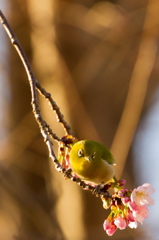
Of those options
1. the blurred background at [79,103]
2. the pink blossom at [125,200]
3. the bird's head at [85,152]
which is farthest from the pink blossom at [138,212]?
the blurred background at [79,103]

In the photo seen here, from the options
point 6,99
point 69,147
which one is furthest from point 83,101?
point 69,147

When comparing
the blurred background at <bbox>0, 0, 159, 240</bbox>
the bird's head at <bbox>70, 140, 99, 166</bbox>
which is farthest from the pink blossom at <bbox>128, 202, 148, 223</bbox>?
the blurred background at <bbox>0, 0, 159, 240</bbox>

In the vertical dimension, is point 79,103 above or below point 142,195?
above

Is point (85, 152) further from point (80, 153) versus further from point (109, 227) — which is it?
point (109, 227)

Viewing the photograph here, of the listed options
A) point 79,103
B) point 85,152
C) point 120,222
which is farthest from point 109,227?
point 79,103

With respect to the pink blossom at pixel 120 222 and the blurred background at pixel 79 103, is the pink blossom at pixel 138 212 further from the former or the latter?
the blurred background at pixel 79 103

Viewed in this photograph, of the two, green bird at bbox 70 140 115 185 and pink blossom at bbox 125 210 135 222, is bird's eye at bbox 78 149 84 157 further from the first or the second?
pink blossom at bbox 125 210 135 222
